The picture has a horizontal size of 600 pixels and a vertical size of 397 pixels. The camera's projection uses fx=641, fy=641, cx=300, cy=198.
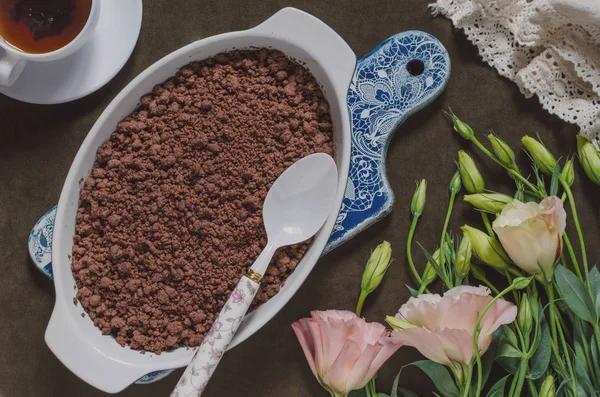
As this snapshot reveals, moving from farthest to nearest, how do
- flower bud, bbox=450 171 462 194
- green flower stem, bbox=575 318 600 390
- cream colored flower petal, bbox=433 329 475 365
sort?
flower bud, bbox=450 171 462 194 < green flower stem, bbox=575 318 600 390 < cream colored flower petal, bbox=433 329 475 365

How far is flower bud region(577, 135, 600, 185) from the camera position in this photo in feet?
3.09

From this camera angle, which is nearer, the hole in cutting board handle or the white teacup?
the white teacup

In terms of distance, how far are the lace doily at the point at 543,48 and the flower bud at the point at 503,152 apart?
0.10 meters

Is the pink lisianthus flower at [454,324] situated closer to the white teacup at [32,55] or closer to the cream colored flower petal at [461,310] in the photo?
the cream colored flower petal at [461,310]

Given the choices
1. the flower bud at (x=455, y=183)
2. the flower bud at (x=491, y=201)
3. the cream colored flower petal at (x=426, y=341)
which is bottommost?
the cream colored flower petal at (x=426, y=341)

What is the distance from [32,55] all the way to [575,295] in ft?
2.68

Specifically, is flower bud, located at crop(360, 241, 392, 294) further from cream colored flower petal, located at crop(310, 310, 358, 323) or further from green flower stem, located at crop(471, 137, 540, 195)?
green flower stem, located at crop(471, 137, 540, 195)

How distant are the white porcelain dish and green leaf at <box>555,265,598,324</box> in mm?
328

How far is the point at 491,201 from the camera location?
95 centimetres

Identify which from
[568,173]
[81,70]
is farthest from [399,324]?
[81,70]

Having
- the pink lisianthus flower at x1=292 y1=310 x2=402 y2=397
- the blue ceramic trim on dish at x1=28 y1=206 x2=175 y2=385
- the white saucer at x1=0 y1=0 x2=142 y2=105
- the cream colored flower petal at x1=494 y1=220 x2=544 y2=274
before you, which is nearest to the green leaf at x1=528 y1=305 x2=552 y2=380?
the cream colored flower petal at x1=494 y1=220 x2=544 y2=274

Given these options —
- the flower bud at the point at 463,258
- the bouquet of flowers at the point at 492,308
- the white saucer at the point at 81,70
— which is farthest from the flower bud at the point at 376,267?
the white saucer at the point at 81,70

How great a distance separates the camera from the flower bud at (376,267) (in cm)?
97

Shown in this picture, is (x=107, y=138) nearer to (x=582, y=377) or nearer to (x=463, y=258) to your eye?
(x=463, y=258)
